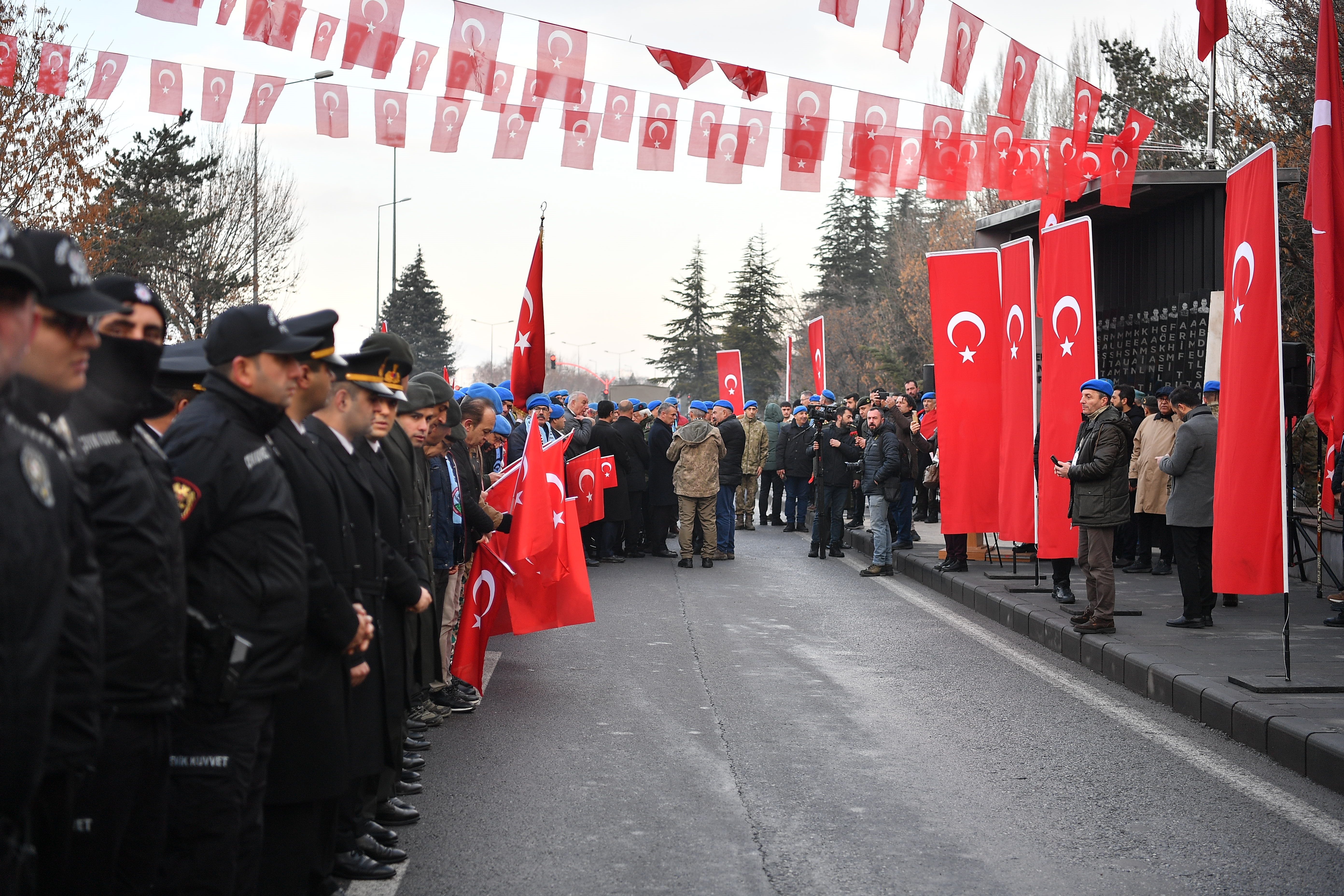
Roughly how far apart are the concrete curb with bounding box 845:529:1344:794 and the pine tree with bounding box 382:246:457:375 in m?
70.6

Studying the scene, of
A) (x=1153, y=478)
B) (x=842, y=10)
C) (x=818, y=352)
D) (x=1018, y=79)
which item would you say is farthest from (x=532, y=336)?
(x=818, y=352)

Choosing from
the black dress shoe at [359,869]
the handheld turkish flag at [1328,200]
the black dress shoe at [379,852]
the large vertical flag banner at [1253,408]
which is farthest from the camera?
the handheld turkish flag at [1328,200]

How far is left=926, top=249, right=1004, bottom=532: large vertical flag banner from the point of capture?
41.8ft

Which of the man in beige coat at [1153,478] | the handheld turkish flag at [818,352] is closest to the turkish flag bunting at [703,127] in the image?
the man in beige coat at [1153,478]

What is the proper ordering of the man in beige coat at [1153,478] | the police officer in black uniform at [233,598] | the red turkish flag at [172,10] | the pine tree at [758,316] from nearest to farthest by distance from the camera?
the police officer in black uniform at [233,598]
the red turkish flag at [172,10]
the man in beige coat at [1153,478]
the pine tree at [758,316]

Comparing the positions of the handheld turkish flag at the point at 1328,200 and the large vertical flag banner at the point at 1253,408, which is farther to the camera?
the handheld turkish flag at the point at 1328,200

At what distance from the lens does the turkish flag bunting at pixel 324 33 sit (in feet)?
33.2

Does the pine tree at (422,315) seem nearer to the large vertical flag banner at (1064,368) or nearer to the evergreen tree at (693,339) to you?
the evergreen tree at (693,339)

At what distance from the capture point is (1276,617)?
10.5 m

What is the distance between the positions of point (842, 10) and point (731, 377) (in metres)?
17.3

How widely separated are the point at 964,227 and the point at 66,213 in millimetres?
34790

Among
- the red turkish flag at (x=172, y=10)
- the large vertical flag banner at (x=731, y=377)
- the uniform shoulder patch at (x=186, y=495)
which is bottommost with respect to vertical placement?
the uniform shoulder patch at (x=186, y=495)

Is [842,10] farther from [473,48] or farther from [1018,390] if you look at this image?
[1018,390]

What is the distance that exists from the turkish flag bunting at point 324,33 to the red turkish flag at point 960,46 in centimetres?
524
